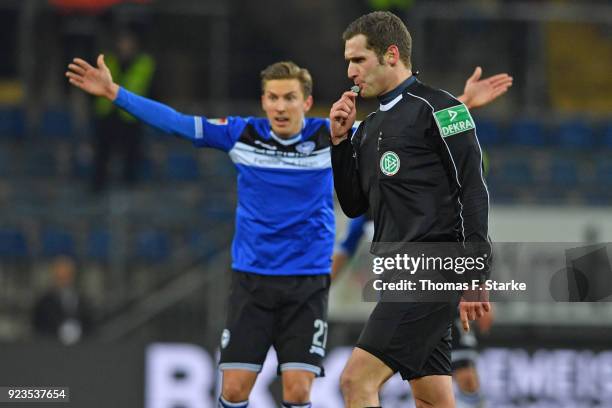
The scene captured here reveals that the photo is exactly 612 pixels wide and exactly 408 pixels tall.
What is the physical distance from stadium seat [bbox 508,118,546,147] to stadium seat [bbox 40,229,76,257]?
6097 mm

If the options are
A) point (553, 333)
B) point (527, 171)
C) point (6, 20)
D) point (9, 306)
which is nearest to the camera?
point (553, 333)

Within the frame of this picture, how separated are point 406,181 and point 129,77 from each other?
953 cm

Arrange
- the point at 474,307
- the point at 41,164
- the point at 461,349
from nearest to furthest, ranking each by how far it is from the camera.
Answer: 1. the point at 474,307
2. the point at 461,349
3. the point at 41,164

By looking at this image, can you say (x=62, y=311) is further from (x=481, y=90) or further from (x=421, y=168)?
(x=421, y=168)

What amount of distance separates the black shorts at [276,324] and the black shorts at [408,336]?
55.8 inches

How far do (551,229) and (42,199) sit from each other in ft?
19.3

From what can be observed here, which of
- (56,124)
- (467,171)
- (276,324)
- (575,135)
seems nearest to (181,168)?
(56,124)

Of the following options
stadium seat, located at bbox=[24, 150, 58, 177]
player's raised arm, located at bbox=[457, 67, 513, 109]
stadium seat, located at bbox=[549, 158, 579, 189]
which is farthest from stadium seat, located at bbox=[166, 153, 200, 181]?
player's raised arm, located at bbox=[457, 67, 513, 109]

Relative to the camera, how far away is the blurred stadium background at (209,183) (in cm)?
964

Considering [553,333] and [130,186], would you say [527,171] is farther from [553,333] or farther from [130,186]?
[130,186]

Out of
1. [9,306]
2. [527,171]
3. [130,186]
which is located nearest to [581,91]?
[527,171]

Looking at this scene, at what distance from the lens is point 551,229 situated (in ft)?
42.3

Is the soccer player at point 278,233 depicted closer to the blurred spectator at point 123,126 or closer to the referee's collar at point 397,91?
the referee's collar at point 397,91

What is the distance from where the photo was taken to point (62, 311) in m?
13.0
